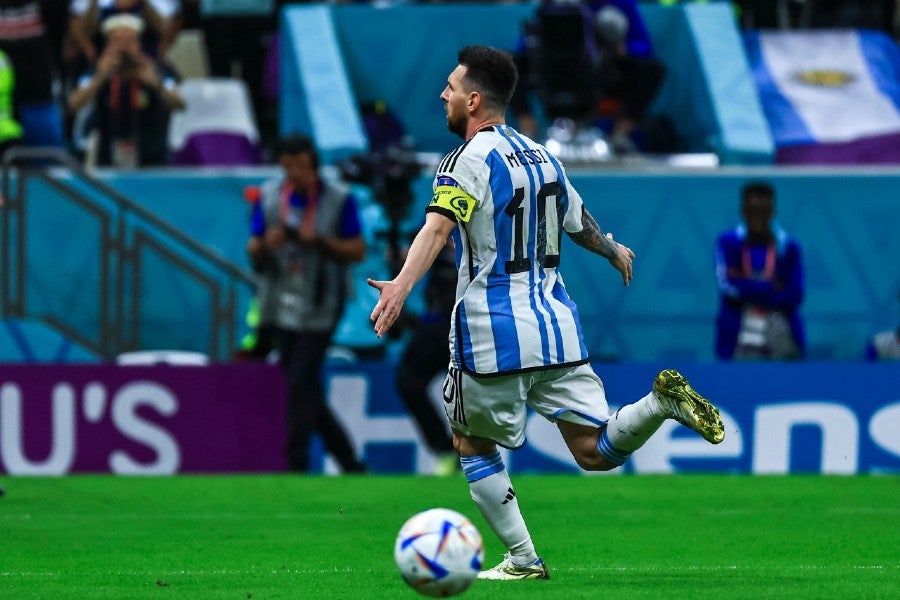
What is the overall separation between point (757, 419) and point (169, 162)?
246 inches

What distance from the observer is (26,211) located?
48.7 feet

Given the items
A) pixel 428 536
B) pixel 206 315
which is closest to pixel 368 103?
pixel 206 315

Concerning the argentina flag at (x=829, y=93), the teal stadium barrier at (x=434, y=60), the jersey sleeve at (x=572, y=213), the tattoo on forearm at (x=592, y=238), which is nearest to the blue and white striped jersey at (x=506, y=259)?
the jersey sleeve at (x=572, y=213)

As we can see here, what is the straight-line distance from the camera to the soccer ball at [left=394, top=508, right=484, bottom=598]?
6.35 meters

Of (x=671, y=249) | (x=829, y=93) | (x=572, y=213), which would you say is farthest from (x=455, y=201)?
(x=829, y=93)

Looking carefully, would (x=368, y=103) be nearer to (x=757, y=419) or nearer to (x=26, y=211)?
(x=26, y=211)

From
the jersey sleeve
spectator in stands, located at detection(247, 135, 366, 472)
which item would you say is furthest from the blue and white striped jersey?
spectator in stands, located at detection(247, 135, 366, 472)

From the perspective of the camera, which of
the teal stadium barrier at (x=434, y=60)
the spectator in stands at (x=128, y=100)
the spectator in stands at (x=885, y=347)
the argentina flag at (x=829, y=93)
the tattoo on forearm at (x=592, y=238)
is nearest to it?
the tattoo on forearm at (x=592, y=238)

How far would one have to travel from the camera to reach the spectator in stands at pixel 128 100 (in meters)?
15.9

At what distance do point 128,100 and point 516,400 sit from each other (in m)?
9.48

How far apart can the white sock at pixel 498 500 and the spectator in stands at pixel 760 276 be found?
278 inches

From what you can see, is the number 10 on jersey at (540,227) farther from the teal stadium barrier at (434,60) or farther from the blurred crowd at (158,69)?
the teal stadium barrier at (434,60)

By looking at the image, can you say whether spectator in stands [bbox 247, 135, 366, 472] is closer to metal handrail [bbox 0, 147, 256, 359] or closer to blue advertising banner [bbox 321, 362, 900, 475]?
blue advertising banner [bbox 321, 362, 900, 475]

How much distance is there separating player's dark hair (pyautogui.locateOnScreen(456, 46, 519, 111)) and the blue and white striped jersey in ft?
0.49
